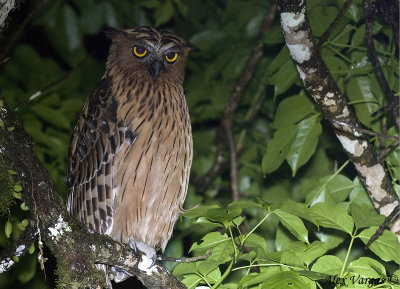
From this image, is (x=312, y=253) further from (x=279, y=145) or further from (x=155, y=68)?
(x=155, y=68)

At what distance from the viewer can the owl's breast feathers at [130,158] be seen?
3.02 meters

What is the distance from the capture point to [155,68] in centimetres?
324

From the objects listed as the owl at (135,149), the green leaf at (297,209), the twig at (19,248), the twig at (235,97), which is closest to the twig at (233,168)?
the twig at (235,97)

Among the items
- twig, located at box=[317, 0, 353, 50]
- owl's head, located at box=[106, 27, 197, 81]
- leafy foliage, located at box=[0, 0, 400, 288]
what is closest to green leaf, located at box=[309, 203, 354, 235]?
leafy foliage, located at box=[0, 0, 400, 288]

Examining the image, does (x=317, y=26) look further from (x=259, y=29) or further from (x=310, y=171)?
(x=259, y=29)

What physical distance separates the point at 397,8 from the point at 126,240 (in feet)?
6.16

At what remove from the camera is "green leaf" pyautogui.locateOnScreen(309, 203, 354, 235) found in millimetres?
2164

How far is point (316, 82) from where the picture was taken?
2.62 meters

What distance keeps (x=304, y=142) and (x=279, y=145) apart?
131mm

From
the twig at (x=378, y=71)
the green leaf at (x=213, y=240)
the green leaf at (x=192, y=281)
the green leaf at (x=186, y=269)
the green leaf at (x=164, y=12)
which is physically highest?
the green leaf at (x=164, y=12)

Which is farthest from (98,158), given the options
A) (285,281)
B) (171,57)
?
(285,281)

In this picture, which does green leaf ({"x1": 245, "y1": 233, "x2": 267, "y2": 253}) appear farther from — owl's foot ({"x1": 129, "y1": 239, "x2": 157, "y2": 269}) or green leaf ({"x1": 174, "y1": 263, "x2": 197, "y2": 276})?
owl's foot ({"x1": 129, "y1": 239, "x2": 157, "y2": 269})

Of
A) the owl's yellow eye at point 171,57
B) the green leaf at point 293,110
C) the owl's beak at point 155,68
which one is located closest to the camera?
the green leaf at point 293,110

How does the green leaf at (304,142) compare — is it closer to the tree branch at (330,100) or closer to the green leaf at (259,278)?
the tree branch at (330,100)
